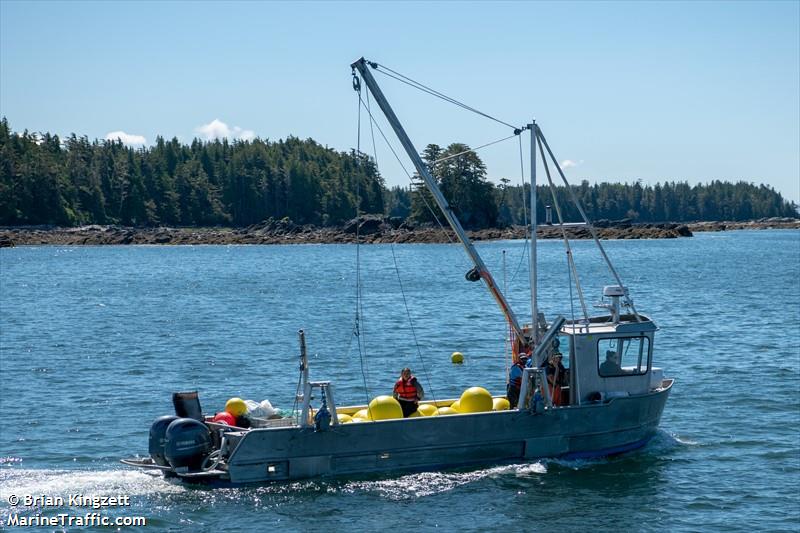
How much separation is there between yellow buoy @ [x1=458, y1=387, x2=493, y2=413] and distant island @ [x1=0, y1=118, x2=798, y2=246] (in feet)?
366

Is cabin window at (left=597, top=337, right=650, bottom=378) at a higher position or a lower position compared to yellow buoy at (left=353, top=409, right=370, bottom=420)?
higher

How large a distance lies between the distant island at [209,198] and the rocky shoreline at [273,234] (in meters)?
0.20

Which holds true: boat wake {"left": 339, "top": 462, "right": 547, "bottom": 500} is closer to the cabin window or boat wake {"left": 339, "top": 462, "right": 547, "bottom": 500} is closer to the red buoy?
the red buoy

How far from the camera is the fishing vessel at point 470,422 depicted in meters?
20.4

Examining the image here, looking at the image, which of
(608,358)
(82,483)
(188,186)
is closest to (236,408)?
(82,483)

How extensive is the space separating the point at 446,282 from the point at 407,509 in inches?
2267

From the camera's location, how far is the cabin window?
23031 millimetres

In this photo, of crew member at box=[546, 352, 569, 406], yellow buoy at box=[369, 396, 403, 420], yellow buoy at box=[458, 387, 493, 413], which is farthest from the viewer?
crew member at box=[546, 352, 569, 406]

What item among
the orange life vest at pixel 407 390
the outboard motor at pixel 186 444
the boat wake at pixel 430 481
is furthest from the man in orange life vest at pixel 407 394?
the outboard motor at pixel 186 444

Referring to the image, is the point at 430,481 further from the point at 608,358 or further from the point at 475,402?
the point at 608,358

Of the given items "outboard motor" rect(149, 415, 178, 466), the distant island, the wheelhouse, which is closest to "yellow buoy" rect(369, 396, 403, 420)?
"outboard motor" rect(149, 415, 178, 466)

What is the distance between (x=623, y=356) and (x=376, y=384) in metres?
12.0

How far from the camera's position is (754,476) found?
2298 cm

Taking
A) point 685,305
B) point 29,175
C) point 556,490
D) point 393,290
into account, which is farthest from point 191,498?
point 29,175
